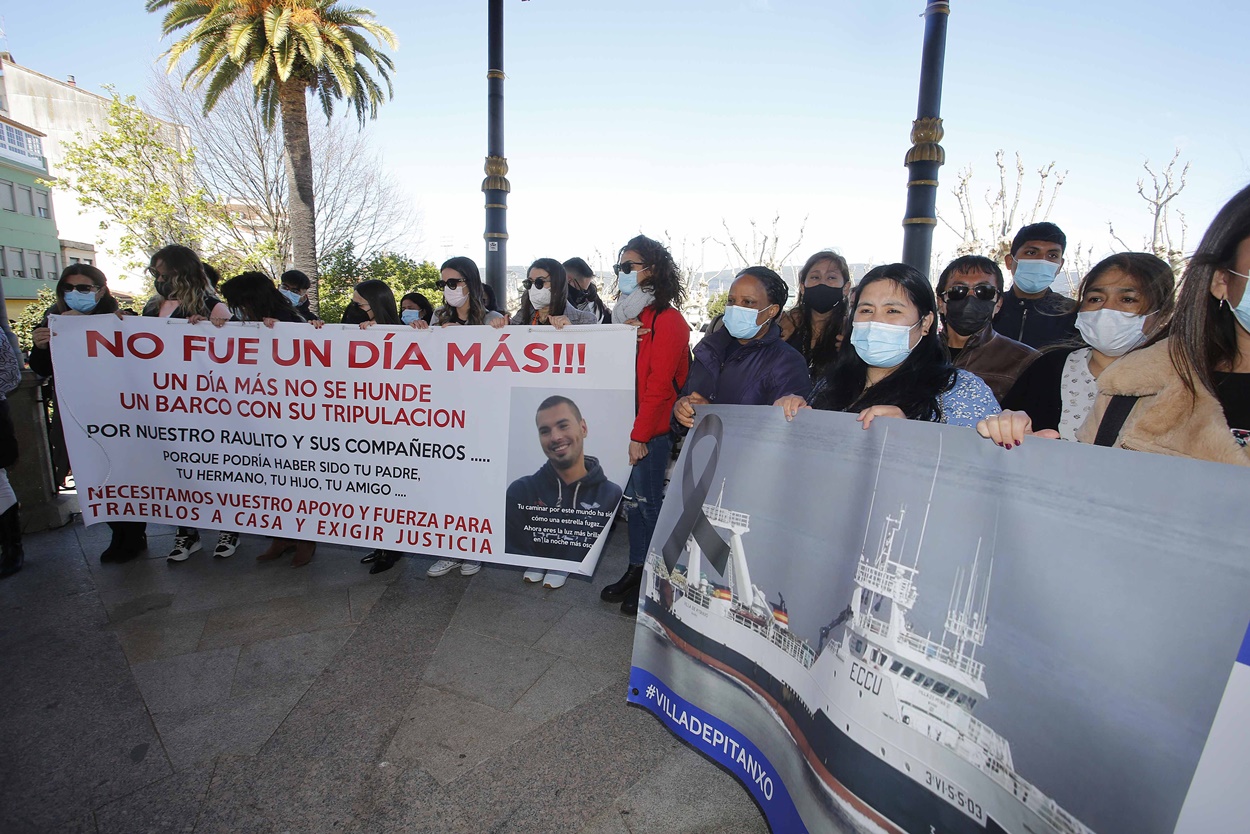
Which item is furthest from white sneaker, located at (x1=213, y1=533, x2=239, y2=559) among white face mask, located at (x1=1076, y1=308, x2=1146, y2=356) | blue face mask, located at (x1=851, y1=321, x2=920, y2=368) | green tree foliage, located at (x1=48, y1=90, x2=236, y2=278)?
green tree foliage, located at (x1=48, y1=90, x2=236, y2=278)

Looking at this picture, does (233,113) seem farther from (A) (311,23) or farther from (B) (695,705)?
(B) (695,705)

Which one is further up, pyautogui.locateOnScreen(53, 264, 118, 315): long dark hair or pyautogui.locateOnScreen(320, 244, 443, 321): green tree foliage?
pyautogui.locateOnScreen(320, 244, 443, 321): green tree foliage

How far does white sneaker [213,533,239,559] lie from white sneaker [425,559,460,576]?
4.44ft

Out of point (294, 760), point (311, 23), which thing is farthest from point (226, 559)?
point (311, 23)

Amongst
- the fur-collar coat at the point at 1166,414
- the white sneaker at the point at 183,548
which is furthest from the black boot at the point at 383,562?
the fur-collar coat at the point at 1166,414

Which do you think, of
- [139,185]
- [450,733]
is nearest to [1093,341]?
[450,733]

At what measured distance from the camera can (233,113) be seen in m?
17.6

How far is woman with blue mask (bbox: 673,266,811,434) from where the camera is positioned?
2717 millimetres

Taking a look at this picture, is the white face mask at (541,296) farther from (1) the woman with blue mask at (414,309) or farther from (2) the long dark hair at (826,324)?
(2) the long dark hair at (826,324)

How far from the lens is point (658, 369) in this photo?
10.4ft

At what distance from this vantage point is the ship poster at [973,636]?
1026mm

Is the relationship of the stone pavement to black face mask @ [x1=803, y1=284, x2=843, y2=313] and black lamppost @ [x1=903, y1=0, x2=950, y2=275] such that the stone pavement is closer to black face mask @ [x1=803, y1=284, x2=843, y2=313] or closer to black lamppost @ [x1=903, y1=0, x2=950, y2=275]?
black face mask @ [x1=803, y1=284, x2=843, y2=313]

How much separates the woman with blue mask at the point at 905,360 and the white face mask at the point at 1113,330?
0.52 meters

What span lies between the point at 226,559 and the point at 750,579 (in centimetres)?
371
